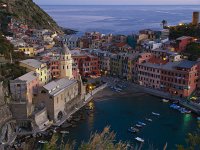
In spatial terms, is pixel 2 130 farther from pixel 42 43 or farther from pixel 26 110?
pixel 42 43

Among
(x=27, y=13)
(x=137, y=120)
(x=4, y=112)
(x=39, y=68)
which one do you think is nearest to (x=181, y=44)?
(x=137, y=120)

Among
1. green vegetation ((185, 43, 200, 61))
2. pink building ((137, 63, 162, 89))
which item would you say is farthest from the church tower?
green vegetation ((185, 43, 200, 61))

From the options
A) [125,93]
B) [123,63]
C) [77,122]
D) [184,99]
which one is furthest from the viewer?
[123,63]

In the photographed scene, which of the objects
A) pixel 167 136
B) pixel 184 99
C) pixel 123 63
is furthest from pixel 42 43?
pixel 167 136

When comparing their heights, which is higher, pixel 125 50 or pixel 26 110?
pixel 125 50

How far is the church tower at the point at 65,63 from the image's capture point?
3488cm

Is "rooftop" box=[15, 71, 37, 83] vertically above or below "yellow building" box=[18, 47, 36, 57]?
below

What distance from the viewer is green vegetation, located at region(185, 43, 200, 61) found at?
41638 mm

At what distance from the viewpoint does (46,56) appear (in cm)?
3953

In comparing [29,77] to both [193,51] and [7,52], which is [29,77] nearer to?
[7,52]

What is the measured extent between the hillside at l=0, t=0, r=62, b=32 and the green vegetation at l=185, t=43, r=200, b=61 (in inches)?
1531

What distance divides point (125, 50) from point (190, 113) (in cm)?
1870

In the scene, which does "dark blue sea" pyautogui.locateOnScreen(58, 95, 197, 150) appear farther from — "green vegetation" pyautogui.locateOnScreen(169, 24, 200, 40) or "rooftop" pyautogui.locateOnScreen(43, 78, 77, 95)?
"green vegetation" pyautogui.locateOnScreen(169, 24, 200, 40)

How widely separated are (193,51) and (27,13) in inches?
1763
